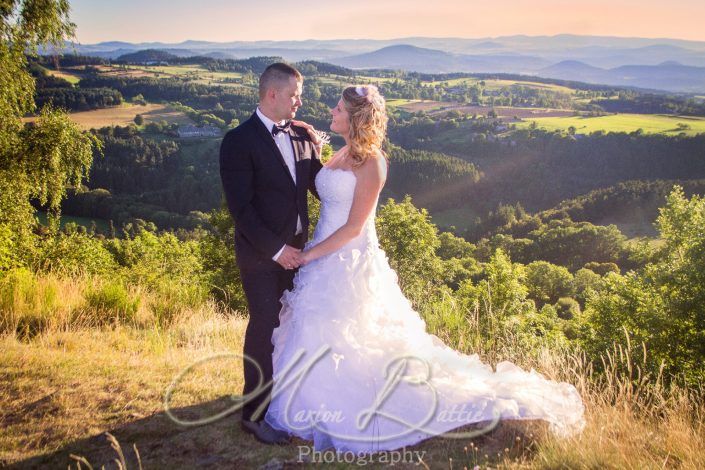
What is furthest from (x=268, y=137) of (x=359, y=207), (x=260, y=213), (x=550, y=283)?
(x=550, y=283)

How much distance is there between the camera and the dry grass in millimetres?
3074

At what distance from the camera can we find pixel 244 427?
3750 mm

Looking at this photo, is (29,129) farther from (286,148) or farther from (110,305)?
(286,148)

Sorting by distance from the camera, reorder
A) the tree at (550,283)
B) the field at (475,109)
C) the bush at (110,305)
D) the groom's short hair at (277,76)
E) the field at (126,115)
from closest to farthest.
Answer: the groom's short hair at (277,76) < the bush at (110,305) < the tree at (550,283) < the field at (126,115) < the field at (475,109)

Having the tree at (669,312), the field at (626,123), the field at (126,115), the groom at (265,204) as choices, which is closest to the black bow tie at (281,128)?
the groom at (265,204)

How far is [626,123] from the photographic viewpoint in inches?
5172

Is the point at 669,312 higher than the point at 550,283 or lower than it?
higher

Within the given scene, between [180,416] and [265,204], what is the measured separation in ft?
6.45

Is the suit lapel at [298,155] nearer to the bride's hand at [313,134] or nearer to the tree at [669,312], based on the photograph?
the bride's hand at [313,134]

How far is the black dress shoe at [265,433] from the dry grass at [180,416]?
59mm

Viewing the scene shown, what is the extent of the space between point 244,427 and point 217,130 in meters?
119

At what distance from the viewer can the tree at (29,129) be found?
1036cm

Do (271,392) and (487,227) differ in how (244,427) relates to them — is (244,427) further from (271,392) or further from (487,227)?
(487,227)

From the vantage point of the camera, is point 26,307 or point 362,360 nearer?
point 362,360
